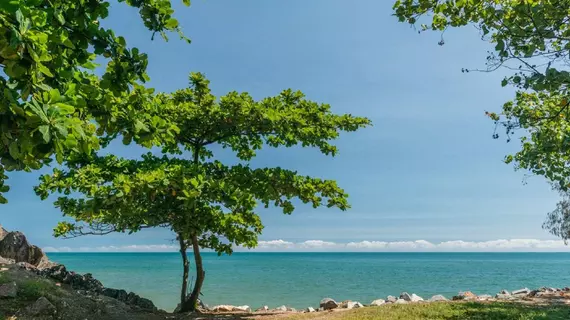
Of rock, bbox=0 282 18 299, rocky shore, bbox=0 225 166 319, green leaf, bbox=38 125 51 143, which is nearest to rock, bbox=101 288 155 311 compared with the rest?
rocky shore, bbox=0 225 166 319

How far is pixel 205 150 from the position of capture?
47.3 ft

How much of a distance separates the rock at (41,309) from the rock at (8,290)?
2.64ft

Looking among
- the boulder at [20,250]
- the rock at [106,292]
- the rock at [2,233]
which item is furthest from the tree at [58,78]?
the rock at [2,233]

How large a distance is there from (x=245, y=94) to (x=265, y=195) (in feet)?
11.0

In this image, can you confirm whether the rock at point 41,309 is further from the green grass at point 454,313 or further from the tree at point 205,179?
the green grass at point 454,313

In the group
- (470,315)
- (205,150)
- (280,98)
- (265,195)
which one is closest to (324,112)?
(280,98)

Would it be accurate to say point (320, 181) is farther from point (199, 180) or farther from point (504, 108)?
point (504, 108)

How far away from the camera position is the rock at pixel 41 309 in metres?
8.81

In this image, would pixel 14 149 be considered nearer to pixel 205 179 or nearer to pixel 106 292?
pixel 205 179

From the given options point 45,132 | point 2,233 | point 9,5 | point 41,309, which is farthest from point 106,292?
point 9,5

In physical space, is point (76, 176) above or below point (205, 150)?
below

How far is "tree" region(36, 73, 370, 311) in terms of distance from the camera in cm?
959

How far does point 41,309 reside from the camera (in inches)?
356

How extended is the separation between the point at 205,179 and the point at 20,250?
1292 centimetres
